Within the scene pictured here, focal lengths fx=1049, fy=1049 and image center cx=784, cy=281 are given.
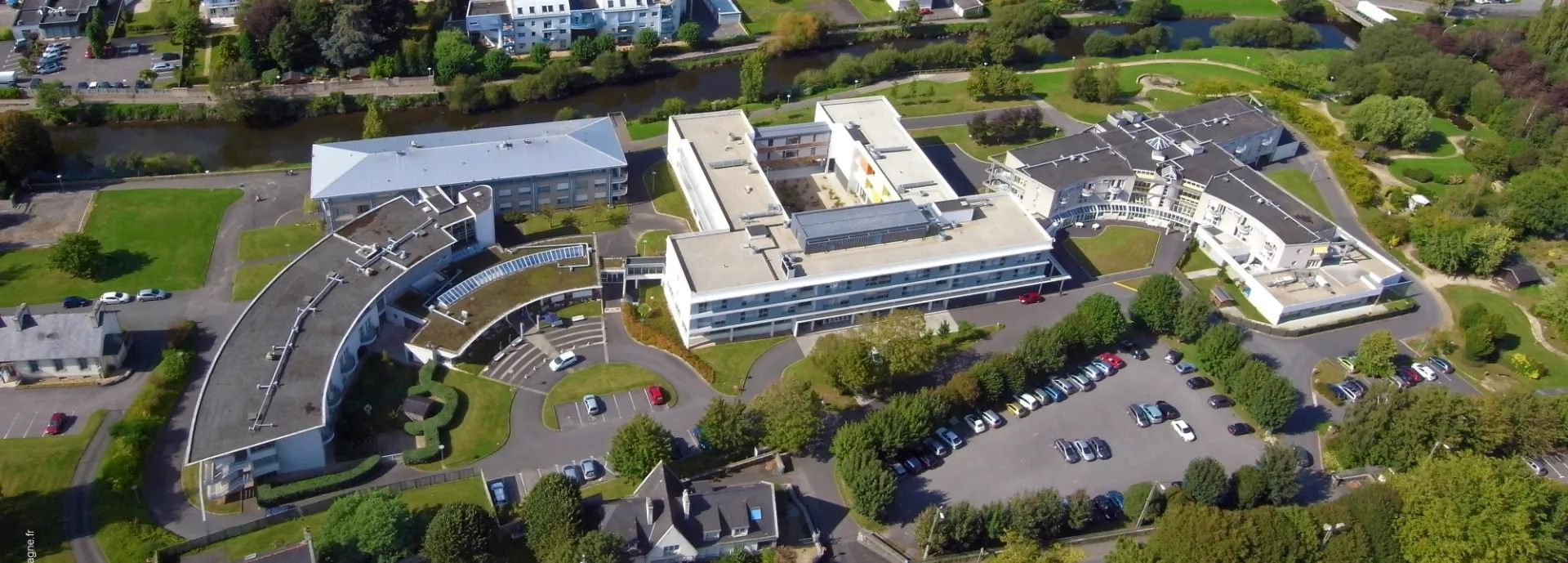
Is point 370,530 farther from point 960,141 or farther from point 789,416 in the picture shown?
point 960,141

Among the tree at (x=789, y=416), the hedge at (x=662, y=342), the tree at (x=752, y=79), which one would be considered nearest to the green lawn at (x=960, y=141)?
the tree at (x=752, y=79)

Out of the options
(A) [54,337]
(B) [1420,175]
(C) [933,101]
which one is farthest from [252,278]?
(B) [1420,175]

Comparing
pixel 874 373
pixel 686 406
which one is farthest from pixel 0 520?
pixel 874 373

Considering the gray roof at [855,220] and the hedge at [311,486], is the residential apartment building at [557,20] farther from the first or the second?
the hedge at [311,486]

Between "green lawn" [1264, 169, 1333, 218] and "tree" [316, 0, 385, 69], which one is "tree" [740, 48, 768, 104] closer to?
"tree" [316, 0, 385, 69]

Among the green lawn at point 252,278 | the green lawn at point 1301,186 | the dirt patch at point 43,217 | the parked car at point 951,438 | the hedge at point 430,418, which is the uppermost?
the dirt patch at point 43,217

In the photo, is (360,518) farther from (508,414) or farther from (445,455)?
(508,414)
